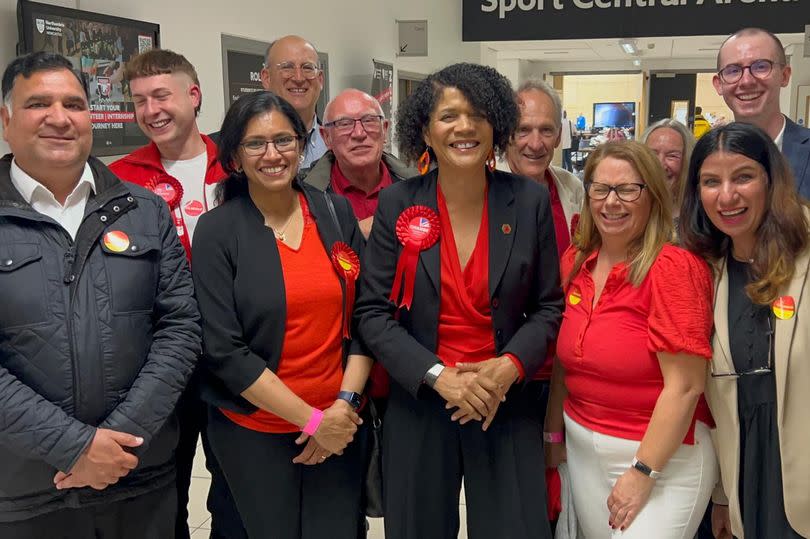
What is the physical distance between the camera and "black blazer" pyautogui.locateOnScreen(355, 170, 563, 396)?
85.3 inches

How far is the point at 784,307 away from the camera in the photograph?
195cm

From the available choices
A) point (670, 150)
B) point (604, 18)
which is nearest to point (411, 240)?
point (670, 150)

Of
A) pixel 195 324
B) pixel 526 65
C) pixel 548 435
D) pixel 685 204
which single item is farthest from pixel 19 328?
pixel 526 65

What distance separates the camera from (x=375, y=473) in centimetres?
240

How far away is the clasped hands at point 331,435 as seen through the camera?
2.20 meters

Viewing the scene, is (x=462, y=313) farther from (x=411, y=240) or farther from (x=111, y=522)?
(x=111, y=522)

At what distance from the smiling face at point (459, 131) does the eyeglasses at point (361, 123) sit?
2.66ft

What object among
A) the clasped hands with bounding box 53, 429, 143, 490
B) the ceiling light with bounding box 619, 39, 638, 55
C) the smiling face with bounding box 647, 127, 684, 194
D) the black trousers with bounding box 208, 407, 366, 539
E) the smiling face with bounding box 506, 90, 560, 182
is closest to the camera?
the clasped hands with bounding box 53, 429, 143, 490

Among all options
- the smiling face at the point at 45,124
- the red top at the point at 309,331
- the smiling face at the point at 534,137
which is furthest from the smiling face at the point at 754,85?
the smiling face at the point at 45,124

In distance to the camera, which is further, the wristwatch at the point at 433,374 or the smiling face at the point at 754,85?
the smiling face at the point at 754,85

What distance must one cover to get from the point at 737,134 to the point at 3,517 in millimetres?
2167

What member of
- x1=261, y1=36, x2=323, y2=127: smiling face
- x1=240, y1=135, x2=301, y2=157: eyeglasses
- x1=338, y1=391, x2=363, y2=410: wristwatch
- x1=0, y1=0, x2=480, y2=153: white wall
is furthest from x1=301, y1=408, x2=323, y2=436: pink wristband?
x1=0, y1=0, x2=480, y2=153: white wall

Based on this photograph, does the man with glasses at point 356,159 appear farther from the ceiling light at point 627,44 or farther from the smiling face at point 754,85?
the ceiling light at point 627,44

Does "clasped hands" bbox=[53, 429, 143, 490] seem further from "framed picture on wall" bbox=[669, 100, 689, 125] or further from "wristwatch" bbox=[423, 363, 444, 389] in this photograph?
"framed picture on wall" bbox=[669, 100, 689, 125]
